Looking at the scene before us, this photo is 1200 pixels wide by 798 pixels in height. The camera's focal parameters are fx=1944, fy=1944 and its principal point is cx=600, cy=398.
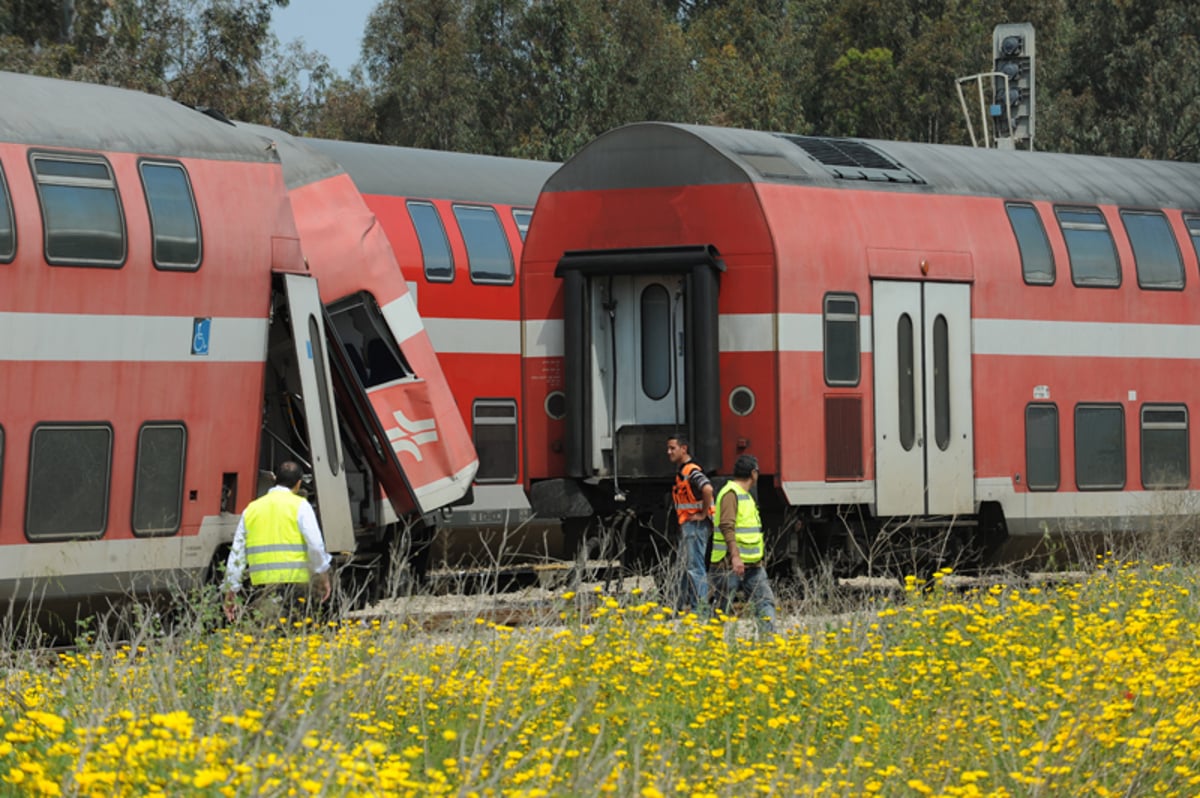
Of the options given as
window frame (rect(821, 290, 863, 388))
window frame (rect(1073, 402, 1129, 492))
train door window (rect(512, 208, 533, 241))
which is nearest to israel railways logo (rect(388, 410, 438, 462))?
window frame (rect(821, 290, 863, 388))

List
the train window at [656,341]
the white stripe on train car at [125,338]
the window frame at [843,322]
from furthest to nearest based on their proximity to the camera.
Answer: the train window at [656,341] < the window frame at [843,322] < the white stripe on train car at [125,338]

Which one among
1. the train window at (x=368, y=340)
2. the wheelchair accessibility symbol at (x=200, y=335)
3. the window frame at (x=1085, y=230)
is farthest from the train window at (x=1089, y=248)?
the wheelchair accessibility symbol at (x=200, y=335)

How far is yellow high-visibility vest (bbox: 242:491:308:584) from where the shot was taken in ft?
39.7

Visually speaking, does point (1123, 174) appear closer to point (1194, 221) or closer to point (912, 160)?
point (1194, 221)

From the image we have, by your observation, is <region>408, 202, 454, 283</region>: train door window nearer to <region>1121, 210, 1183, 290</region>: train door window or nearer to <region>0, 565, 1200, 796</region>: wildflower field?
<region>1121, 210, 1183, 290</region>: train door window

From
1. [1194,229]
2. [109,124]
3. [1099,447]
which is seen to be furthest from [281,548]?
[1194,229]

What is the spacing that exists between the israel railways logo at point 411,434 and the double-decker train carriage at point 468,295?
10.1ft

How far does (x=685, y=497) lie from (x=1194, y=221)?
7900 millimetres

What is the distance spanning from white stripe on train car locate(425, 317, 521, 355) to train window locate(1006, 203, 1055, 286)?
5051 mm

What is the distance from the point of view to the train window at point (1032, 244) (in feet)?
60.4

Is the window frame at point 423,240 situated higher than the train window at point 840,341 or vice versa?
the window frame at point 423,240

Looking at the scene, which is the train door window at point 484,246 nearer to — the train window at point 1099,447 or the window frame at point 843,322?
the window frame at point 843,322

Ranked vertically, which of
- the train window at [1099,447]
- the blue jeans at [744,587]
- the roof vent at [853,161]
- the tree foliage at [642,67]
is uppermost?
the tree foliage at [642,67]

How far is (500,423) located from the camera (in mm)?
20016
